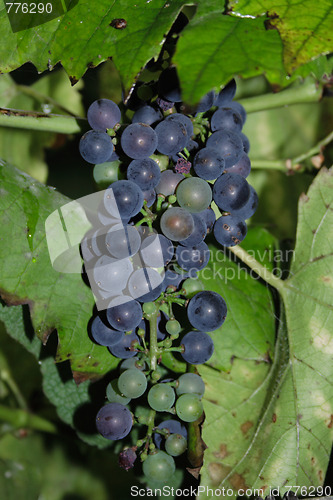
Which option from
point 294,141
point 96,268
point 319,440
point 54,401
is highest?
point 96,268

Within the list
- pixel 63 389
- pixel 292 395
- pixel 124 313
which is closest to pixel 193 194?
pixel 124 313

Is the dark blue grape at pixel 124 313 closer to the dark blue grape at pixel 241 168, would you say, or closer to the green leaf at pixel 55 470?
the dark blue grape at pixel 241 168

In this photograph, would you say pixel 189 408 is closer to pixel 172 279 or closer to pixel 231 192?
pixel 172 279

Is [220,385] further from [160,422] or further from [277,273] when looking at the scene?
[277,273]

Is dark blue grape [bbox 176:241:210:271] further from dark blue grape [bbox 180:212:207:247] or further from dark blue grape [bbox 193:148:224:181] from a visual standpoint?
dark blue grape [bbox 193:148:224:181]

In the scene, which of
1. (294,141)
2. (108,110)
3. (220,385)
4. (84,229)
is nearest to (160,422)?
(220,385)

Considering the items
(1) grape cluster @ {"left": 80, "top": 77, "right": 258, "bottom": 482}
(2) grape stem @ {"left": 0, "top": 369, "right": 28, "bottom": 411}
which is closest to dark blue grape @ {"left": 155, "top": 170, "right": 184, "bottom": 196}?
(1) grape cluster @ {"left": 80, "top": 77, "right": 258, "bottom": 482}
